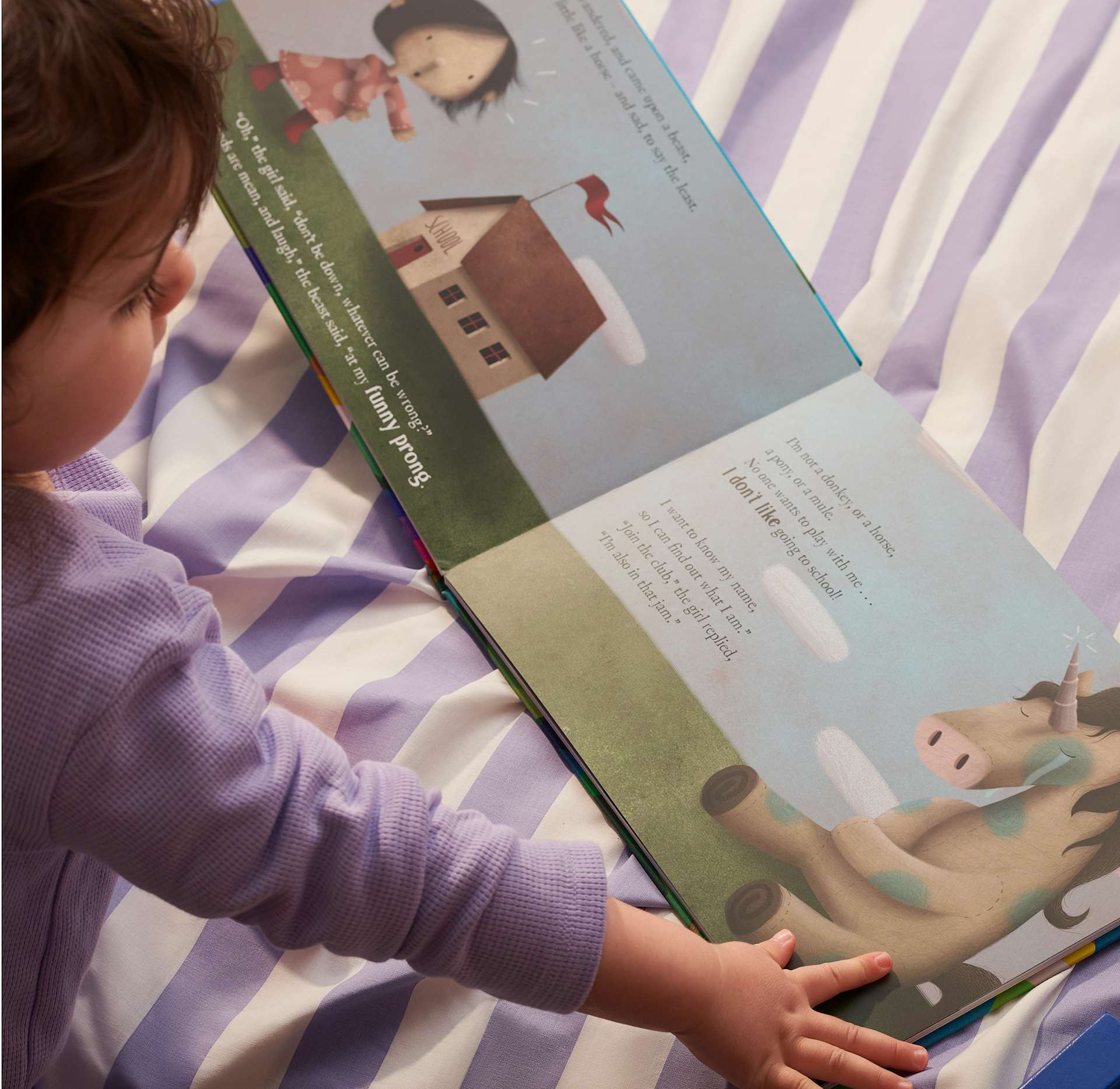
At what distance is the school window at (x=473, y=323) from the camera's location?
26.2 inches

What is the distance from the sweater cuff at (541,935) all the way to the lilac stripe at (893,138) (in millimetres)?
449

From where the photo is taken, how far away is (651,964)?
0.48m

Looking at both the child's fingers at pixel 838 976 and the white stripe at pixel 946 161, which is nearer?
the child's fingers at pixel 838 976

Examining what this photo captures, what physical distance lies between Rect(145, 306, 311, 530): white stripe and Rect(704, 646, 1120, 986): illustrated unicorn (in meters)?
0.35

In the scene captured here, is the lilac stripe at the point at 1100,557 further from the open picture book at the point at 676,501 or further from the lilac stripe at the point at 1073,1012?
the lilac stripe at the point at 1073,1012

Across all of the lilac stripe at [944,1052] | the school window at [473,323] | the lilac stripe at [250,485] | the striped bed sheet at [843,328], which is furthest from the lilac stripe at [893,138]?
the lilac stripe at [944,1052]

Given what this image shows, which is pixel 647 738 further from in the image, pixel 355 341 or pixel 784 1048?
pixel 355 341

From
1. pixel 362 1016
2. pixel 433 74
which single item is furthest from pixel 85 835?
pixel 433 74

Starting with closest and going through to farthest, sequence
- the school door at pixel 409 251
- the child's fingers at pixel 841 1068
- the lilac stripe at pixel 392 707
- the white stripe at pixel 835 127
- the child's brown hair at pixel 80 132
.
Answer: the child's brown hair at pixel 80 132
the child's fingers at pixel 841 1068
the lilac stripe at pixel 392 707
the school door at pixel 409 251
the white stripe at pixel 835 127

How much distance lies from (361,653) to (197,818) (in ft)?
0.70

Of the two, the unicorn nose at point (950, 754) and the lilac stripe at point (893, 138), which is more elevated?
the lilac stripe at point (893, 138)

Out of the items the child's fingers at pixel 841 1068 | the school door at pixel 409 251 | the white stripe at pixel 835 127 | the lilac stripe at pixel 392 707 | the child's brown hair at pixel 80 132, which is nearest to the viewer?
the child's brown hair at pixel 80 132

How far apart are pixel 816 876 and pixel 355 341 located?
1.28 ft

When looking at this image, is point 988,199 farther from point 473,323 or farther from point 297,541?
point 297,541
